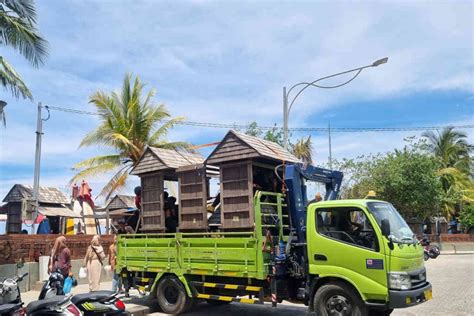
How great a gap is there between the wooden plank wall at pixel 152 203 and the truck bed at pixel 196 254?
0.32 meters

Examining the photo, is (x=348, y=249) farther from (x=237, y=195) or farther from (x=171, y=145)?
(x=171, y=145)

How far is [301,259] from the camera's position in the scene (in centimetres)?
866

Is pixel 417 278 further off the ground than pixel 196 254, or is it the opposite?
pixel 196 254

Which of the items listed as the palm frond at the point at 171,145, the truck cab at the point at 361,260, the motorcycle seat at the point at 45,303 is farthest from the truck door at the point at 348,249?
the palm frond at the point at 171,145

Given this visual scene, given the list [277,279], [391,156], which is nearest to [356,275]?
[277,279]

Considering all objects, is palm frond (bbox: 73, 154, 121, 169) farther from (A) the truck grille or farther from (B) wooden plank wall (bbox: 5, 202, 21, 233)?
(A) the truck grille

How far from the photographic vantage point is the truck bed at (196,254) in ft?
28.3

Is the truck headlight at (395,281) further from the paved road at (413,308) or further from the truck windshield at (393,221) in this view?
the paved road at (413,308)

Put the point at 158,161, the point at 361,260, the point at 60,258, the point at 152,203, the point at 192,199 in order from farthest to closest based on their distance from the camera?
the point at 60,258
the point at 152,203
the point at 158,161
the point at 192,199
the point at 361,260

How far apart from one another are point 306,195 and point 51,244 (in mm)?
9323

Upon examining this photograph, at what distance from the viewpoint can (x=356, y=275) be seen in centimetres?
759

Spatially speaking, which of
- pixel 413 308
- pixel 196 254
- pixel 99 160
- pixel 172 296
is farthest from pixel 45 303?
pixel 99 160

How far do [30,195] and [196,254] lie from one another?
1666cm

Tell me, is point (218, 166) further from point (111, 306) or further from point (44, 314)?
point (44, 314)
